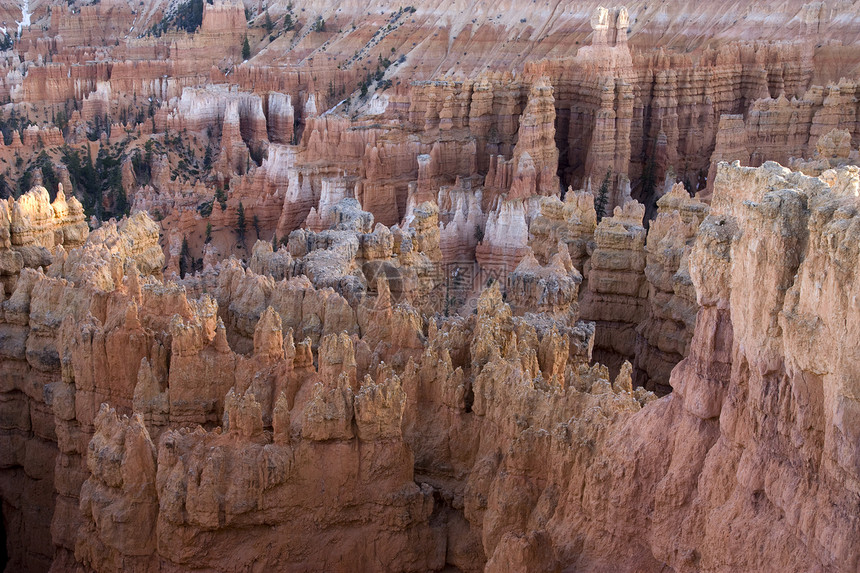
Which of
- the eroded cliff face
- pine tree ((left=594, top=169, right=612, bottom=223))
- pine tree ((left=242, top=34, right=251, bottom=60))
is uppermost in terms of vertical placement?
pine tree ((left=242, top=34, right=251, bottom=60))

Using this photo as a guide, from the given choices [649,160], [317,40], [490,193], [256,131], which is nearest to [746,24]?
[649,160]

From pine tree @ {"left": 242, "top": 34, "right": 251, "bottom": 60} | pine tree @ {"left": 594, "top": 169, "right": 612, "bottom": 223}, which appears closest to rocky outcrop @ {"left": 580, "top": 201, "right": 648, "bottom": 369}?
pine tree @ {"left": 594, "top": 169, "right": 612, "bottom": 223}

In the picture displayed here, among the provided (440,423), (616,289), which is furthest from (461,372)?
(616,289)

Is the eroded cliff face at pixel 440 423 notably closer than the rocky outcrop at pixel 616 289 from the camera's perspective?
Yes

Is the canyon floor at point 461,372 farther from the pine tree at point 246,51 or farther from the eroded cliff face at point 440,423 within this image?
the pine tree at point 246,51

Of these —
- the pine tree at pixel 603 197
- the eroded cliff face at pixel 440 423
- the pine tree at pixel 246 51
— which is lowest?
the pine tree at pixel 603 197

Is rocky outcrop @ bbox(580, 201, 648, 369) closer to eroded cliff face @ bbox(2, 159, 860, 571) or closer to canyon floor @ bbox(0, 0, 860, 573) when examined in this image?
canyon floor @ bbox(0, 0, 860, 573)

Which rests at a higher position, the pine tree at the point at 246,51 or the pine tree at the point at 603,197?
the pine tree at the point at 246,51

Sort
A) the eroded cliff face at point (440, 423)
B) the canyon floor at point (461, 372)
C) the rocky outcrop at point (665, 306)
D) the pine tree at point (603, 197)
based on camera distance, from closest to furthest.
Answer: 1. the eroded cliff face at point (440, 423)
2. the canyon floor at point (461, 372)
3. the rocky outcrop at point (665, 306)
4. the pine tree at point (603, 197)

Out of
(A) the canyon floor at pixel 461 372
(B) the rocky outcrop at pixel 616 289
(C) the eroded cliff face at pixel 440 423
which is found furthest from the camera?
(B) the rocky outcrop at pixel 616 289

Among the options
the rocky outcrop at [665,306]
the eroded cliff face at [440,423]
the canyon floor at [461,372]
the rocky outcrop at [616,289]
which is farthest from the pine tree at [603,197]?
the eroded cliff face at [440,423]
